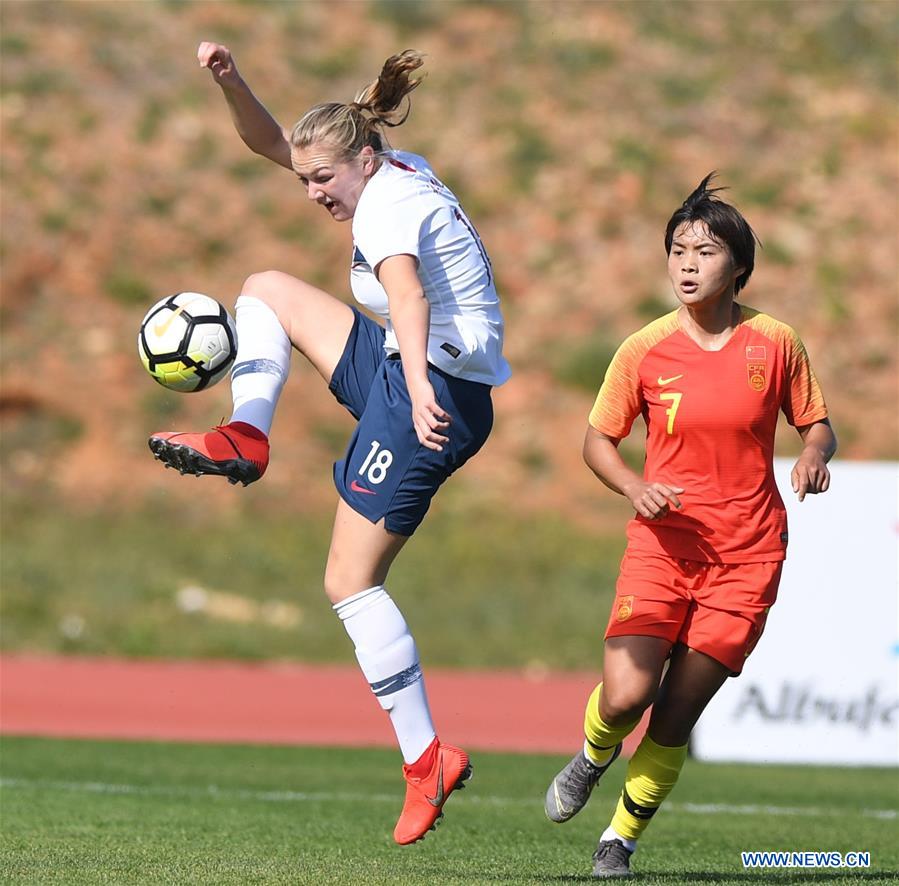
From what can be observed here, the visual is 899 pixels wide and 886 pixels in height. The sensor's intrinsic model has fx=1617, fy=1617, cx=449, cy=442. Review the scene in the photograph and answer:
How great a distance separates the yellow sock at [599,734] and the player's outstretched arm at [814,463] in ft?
3.40

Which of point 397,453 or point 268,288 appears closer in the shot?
point 397,453

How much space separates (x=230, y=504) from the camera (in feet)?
72.7

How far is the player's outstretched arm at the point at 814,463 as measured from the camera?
17.1 ft

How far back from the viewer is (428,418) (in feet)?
15.7

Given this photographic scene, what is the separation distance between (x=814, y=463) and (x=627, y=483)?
0.61m

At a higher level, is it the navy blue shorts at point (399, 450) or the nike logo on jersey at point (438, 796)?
the navy blue shorts at point (399, 450)

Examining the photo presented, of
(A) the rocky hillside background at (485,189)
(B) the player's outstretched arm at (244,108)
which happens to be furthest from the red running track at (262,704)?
(B) the player's outstretched arm at (244,108)

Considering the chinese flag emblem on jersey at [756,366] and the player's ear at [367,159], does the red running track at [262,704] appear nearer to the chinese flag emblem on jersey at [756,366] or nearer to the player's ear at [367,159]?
the chinese flag emblem on jersey at [756,366]

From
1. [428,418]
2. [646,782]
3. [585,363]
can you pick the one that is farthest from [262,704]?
[585,363]

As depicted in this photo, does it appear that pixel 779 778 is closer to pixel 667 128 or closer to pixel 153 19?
pixel 667 128

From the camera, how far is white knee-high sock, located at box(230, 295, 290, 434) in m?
5.53

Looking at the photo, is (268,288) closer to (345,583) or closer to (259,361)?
(259,361)

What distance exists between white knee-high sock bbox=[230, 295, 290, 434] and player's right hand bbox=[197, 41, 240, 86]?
31.4 inches

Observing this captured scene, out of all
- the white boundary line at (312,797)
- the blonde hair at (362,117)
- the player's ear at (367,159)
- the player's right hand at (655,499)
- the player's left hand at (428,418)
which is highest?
the blonde hair at (362,117)
